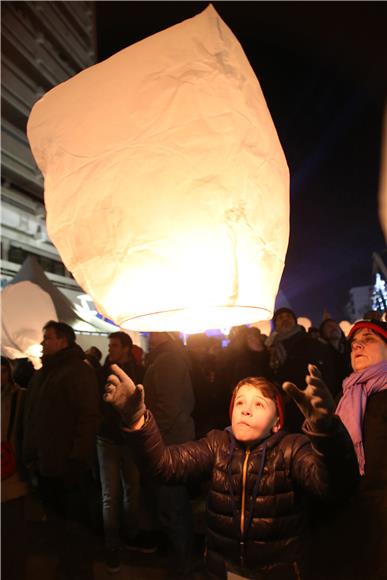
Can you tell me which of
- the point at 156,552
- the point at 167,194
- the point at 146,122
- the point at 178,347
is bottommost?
the point at 156,552

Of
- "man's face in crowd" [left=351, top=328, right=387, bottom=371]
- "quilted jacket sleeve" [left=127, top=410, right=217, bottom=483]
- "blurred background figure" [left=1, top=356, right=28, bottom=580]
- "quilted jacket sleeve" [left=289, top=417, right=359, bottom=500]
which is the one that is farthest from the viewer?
"blurred background figure" [left=1, top=356, right=28, bottom=580]

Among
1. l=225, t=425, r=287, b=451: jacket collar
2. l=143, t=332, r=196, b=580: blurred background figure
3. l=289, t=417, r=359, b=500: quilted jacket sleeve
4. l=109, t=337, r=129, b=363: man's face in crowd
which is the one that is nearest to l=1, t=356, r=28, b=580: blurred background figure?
l=109, t=337, r=129, b=363: man's face in crowd

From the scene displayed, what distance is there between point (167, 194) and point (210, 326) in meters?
0.65

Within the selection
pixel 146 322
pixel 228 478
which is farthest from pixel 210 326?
pixel 228 478

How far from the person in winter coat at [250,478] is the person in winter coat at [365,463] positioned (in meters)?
0.28

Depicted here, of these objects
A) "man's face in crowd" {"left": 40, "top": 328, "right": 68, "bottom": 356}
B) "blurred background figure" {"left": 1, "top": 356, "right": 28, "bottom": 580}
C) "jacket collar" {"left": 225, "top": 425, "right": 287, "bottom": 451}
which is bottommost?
"blurred background figure" {"left": 1, "top": 356, "right": 28, "bottom": 580}

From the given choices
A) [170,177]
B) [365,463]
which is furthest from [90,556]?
[170,177]

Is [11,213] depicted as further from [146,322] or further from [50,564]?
[146,322]

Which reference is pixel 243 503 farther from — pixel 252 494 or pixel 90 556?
pixel 90 556

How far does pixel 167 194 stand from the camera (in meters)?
1.09

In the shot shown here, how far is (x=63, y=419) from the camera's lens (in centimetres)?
324

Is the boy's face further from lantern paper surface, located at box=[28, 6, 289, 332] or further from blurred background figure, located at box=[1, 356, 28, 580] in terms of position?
blurred background figure, located at box=[1, 356, 28, 580]

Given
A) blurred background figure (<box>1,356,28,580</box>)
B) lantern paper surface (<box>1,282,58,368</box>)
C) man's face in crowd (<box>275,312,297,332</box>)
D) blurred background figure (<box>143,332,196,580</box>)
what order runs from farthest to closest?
lantern paper surface (<box>1,282,58,368</box>), man's face in crowd (<box>275,312,297,332</box>), blurred background figure (<box>1,356,28,580</box>), blurred background figure (<box>143,332,196,580</box>)

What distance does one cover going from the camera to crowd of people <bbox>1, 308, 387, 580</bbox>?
1.65 meters
